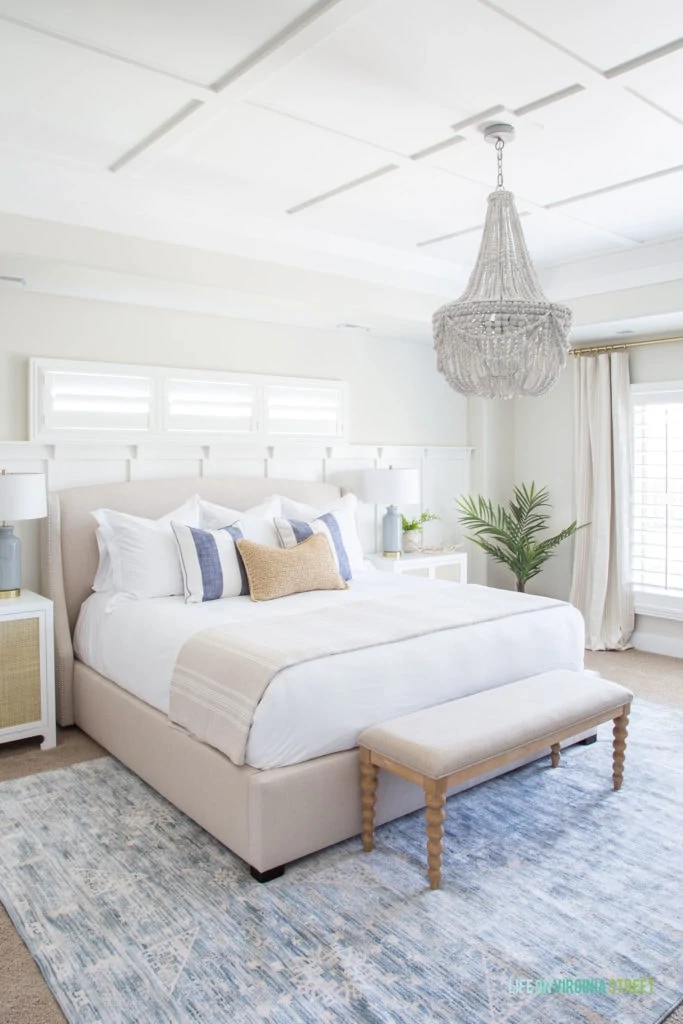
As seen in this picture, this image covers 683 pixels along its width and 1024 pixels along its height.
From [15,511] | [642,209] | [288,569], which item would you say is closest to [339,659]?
[288,569]

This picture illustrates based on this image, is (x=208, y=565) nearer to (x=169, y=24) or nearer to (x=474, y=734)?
(x=474, y=734)

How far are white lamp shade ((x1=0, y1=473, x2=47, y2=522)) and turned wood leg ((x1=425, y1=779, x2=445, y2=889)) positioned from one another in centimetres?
235

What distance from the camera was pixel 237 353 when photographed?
4.92 metres

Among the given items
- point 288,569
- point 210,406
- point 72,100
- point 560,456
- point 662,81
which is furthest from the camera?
point 560,456

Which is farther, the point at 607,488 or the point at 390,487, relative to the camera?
the point at 607,488

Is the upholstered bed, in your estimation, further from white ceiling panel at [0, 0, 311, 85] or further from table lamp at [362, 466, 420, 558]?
white ceiling panel at [0, 0, 311, 85]

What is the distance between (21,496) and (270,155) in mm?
1941

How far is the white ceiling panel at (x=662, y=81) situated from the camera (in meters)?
2.47

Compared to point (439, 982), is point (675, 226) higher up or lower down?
higher up

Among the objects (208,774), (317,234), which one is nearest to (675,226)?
(317,234)

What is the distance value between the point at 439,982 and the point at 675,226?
12.8 ft

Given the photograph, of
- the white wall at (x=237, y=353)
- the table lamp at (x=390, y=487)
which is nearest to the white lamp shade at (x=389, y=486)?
the table lamp at (x=390, y=487)

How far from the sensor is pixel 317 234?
4.29 m

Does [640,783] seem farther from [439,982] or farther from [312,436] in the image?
[312,436]
